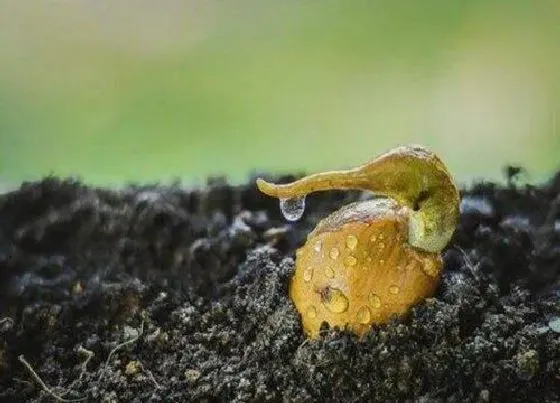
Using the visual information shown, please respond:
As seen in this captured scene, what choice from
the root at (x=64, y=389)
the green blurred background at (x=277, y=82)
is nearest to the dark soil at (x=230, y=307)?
the root at (x=64, y=389)

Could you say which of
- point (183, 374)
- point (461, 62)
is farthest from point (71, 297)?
point (461, 62)

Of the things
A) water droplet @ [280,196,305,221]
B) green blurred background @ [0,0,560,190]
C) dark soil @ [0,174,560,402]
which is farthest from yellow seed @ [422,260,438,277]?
green blurred background @ [0,0,560,190]

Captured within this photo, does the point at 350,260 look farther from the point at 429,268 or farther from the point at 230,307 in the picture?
the point at 230,307

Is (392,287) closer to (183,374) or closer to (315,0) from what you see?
(183,374)

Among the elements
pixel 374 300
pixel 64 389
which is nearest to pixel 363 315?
pixel 374 300

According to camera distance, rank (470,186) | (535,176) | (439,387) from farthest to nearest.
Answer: (535,176) → (470,186) → (439,387)
